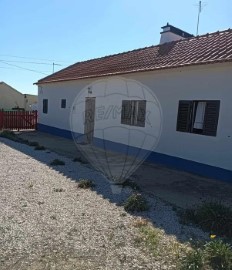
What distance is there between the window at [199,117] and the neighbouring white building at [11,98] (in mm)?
35343

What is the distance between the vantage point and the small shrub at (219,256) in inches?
143

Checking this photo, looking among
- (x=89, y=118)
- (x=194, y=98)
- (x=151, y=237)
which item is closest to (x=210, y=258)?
(x=151, y=237)

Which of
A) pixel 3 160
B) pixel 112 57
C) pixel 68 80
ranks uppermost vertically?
pixel 112 57

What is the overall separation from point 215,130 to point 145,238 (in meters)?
5.00

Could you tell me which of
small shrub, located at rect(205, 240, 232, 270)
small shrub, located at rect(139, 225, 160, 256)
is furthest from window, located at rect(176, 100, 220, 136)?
small shrub, located at rect(205, 240, 232, 270)

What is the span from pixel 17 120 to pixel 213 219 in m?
17.9

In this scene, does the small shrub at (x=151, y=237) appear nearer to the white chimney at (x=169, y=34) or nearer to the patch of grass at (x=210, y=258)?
the patch of grass at (x=210, y=258)

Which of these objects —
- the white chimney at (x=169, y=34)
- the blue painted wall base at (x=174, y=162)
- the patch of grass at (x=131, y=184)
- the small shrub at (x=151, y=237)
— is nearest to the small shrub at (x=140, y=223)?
the small shrub at (x=151, y=237)

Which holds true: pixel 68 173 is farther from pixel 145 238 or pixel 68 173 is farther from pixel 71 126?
pixel 71 126

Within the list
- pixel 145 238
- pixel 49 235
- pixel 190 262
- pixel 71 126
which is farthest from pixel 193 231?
pixel 71 126

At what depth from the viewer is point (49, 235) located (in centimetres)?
438

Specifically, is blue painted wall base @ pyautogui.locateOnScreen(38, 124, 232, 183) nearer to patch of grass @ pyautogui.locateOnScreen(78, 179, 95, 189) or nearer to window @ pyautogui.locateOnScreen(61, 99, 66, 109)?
patch of grass @ pyautogui.locateOnScreen(78, 179, 95, 189)

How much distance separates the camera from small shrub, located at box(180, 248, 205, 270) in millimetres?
3556

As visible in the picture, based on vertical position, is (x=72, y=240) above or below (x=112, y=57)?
below
